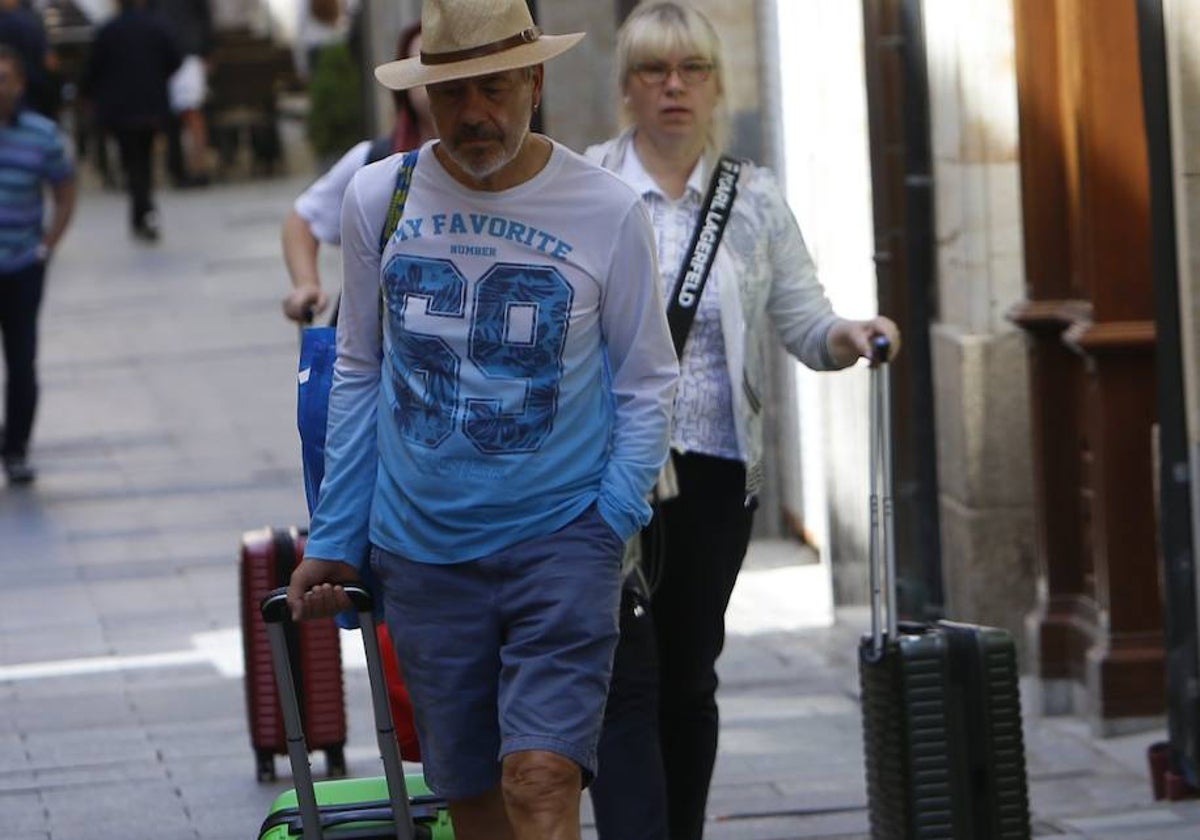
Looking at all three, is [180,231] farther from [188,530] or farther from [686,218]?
[686,218]

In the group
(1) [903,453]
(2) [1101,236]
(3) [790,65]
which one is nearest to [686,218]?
(2) [1101,236]

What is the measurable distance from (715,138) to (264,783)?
7.88 ft

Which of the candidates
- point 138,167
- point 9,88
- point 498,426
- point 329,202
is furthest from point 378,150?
point 138,167

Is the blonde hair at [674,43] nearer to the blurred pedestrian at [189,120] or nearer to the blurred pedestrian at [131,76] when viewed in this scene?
the blurred pedestrian at [131,76]

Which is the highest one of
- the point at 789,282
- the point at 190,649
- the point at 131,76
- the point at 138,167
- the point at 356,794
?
the point at 131,76

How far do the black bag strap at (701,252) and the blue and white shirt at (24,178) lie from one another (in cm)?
725

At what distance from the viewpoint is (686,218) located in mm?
5469

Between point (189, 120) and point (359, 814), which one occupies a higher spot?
point (189, 120)

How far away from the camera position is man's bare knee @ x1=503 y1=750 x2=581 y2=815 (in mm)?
4336

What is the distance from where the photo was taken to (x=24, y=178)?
12188 mm

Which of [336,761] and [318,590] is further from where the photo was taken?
[336,761]

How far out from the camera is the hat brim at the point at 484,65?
4340mm

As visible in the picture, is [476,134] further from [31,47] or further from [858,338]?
[31,47]

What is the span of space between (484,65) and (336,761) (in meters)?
3.20
